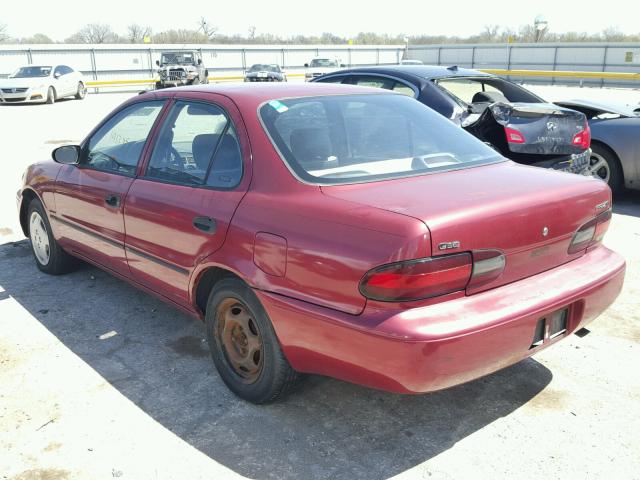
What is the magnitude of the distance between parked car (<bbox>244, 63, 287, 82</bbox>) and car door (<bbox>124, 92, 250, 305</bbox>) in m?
27.1

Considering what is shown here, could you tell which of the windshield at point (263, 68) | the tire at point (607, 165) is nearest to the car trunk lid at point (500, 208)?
the tire at point (607, 165)

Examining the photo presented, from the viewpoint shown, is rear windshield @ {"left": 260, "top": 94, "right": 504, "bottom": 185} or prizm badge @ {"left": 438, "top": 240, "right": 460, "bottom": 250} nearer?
prizm badge @ {"left": 438, "top": 240, "right": 460, "bottom": 250}

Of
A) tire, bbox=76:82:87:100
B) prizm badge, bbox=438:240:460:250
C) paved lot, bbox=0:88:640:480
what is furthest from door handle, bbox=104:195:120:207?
tire, bbox=76:82:87:100

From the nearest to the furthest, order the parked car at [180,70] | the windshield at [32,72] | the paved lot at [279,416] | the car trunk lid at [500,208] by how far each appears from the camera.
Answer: the car trunk lid at [500,208] → the paved lot at [279,416] → the windshield at [32,72] → the parked car at [180,70]

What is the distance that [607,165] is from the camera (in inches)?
297

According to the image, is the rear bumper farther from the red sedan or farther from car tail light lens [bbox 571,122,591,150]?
car tail light lens [bbox 571,122,591,150]

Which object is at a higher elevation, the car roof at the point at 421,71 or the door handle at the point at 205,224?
the car roof at the point at 421,71

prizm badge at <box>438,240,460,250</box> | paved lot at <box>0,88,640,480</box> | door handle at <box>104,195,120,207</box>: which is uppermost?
prizm badge at <box>438,240,460,250</box>

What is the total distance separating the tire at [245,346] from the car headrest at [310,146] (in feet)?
2.27

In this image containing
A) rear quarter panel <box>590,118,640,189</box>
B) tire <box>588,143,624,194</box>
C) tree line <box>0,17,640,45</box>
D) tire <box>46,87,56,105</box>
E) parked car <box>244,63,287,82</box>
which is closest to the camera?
rear quarter panel <box>590,118,640,189</box>

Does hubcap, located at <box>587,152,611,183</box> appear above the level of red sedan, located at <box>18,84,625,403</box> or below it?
below

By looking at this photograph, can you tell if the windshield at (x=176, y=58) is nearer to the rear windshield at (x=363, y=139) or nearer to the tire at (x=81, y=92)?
the tire at (x=81, y=92)

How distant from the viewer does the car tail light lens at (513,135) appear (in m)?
6.09

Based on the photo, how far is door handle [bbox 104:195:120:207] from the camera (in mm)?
4031
